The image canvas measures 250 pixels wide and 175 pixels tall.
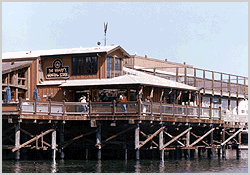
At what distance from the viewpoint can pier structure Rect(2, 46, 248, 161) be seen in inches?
1788

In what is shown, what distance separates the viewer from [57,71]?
5375 centimetres

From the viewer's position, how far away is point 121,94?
50.9m

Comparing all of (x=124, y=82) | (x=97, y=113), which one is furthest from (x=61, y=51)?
(x=97, y=113)

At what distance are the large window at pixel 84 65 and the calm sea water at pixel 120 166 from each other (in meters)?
9.29

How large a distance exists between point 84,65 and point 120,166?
12876 millimetres

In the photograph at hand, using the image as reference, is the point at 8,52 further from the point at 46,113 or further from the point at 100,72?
the point at 46,113

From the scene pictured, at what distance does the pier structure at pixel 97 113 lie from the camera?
4541cm

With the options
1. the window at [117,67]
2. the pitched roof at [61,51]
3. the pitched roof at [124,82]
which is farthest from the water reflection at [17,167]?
the window at [117,67]

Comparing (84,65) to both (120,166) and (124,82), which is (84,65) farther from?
(120,166)

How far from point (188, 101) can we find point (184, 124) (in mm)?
6705

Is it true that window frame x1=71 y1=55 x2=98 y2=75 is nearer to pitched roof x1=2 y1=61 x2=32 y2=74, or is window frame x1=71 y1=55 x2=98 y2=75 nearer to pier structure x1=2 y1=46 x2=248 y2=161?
pier structure x1=2 y1=46 x2=248 y2=161

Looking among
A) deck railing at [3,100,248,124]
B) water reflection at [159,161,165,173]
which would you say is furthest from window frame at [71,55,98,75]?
water reflection at [159,161,165,173]

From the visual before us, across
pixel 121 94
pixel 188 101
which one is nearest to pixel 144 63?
pixel 188 101

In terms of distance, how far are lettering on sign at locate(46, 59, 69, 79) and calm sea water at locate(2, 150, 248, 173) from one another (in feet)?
31.8
